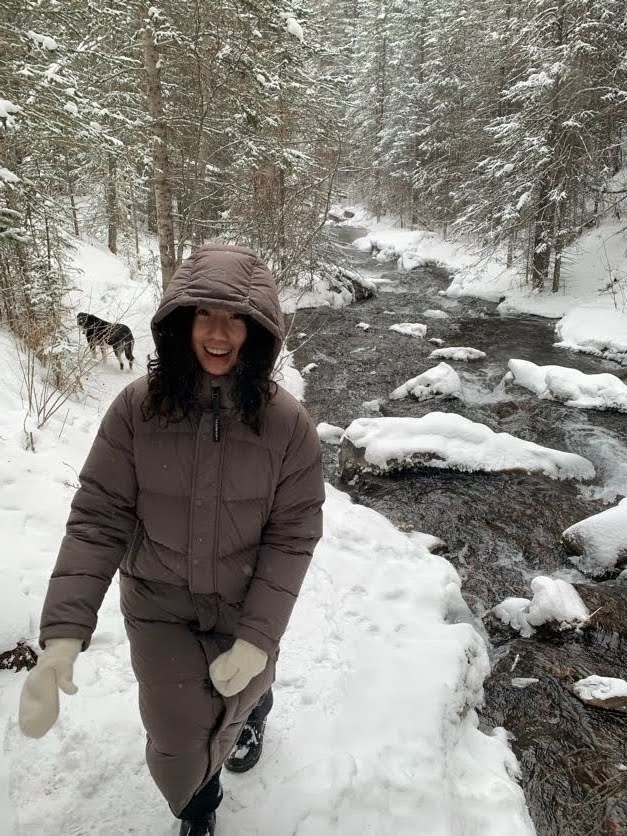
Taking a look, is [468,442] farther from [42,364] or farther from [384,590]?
[42,364]

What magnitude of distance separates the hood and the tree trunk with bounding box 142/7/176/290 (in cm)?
719

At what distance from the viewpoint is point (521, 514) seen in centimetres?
611

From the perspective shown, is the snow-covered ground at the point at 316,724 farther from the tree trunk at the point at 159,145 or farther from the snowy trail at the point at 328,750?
the tree trunk at the point at 159,145

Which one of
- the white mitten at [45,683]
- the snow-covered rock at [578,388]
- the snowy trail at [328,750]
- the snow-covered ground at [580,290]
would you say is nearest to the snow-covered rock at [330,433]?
the snow-covered rock at [578,388]

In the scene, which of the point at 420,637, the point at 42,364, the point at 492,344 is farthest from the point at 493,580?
the point at 492,344

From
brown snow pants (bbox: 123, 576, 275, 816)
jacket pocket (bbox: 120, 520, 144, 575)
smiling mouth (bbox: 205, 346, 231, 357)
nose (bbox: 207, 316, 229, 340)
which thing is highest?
nose (bbox: 207, 316, 229, 340)

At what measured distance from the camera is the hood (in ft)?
4.98

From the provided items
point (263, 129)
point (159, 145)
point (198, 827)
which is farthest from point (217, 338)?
point (263, 129)

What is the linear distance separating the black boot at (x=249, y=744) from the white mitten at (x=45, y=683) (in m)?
0.98

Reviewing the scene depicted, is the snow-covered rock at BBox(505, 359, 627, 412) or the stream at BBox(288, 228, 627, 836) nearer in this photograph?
the stream at BBox(288, 228, 627, 836)

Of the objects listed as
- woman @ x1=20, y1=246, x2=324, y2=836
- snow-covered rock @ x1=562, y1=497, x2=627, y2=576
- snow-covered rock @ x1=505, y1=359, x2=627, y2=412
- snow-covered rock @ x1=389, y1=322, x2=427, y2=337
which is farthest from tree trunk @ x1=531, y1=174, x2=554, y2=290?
woman @ x1=20, y1=246, x2=324, y2=836

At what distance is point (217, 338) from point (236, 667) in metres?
1.08

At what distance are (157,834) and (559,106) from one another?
57.8ft

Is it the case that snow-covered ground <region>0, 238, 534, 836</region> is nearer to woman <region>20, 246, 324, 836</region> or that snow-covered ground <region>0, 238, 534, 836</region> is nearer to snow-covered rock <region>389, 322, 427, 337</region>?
woman <region>20, 246, 324, 836</region>
